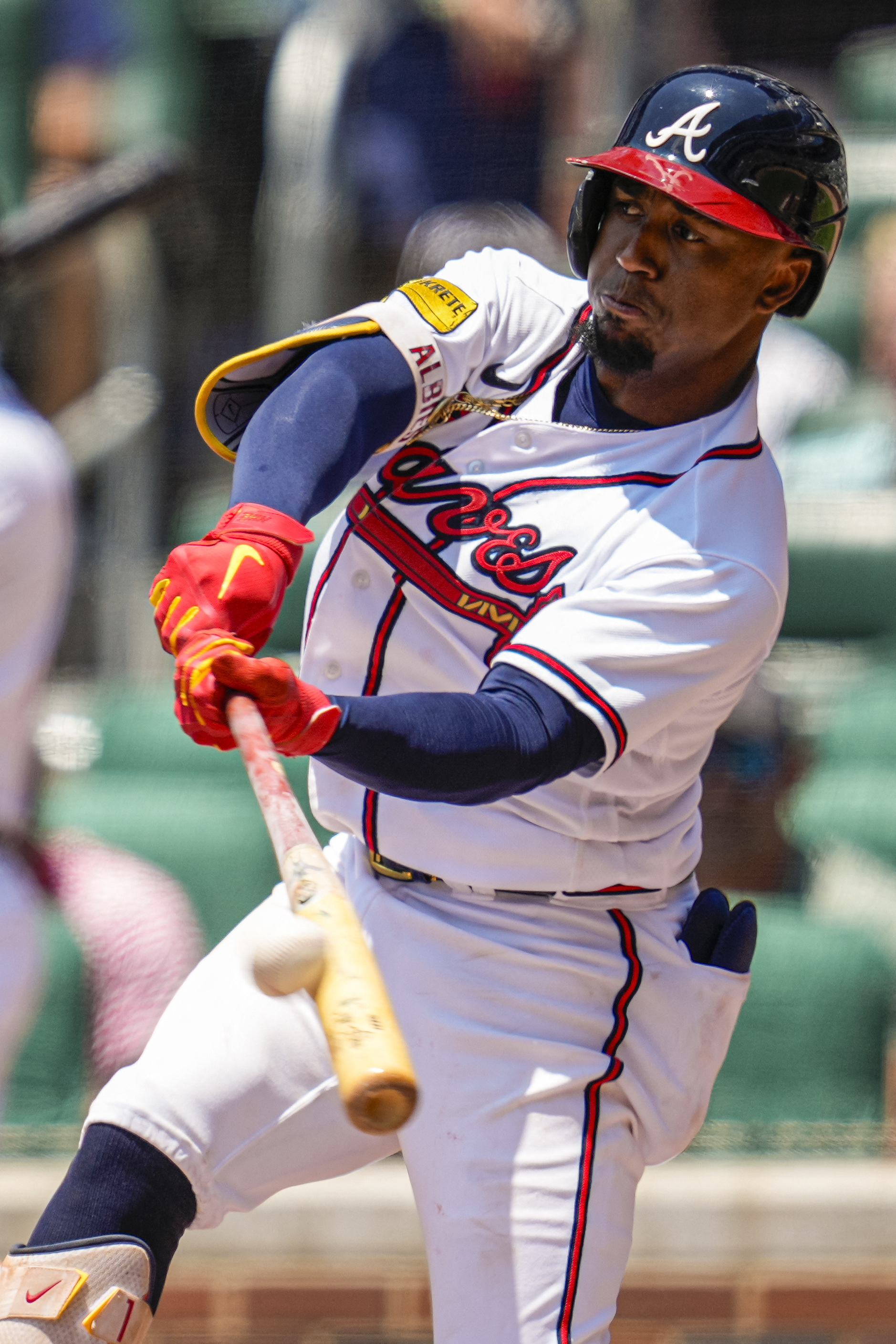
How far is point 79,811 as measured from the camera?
2996 mm

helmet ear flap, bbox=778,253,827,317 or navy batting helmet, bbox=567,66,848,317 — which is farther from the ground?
navy batting helmet, bbox=567,66,848,317

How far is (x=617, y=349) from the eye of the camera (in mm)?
1454

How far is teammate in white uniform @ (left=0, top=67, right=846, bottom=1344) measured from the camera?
1.35 meters

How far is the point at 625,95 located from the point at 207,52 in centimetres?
95

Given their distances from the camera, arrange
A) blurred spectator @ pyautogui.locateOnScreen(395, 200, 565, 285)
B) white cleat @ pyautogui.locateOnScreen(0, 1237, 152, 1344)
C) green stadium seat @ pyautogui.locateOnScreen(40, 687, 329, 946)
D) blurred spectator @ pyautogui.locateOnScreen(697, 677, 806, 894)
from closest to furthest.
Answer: white cleat @ pyautogui.locateOnScreen(0, 1237, 152, 1344)
green stadium seat @ pyautogui.locateOnScreen(40, 687, 329, 946)
blurred spectator @ pyautogui.locateOnScreen(697, 677, 806, 894)
blurred spectator @ pyautogui.locateOnScreen(395, 200, 565, 285)

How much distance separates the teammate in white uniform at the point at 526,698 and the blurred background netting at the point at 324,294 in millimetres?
1485

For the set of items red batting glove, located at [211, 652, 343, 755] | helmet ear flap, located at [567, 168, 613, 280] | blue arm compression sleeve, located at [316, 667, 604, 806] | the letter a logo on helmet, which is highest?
the letter a logo on helmet

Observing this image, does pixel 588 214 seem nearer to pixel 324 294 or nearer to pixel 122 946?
pixel 122 946

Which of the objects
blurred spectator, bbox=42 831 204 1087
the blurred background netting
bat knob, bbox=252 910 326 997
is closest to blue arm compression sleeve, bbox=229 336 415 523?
bat knob, bbox=252 910 326 997

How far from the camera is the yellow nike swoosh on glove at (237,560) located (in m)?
1.21

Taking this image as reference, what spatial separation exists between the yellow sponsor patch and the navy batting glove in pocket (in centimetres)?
58

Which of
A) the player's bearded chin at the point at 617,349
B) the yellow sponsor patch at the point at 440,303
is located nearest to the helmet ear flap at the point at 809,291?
the player's bearded chin at the point at 617,349

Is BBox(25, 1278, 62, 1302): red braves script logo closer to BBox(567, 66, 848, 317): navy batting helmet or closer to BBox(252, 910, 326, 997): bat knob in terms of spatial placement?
BBox(252, 910, 326, 997): bat knob

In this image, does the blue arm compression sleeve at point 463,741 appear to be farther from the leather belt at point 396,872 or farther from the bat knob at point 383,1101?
the bat knob at point 383,1101
